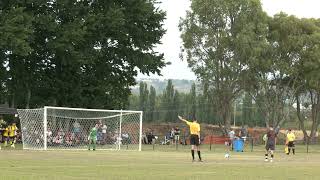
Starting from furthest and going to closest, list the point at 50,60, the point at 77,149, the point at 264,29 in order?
the point at 264,29 → the point at 50,60 → the point at 77,149

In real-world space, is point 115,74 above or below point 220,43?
below

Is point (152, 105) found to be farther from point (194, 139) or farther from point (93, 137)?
point (194, 139)

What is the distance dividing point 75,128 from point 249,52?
2641cm

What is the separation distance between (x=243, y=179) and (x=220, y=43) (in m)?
48.5

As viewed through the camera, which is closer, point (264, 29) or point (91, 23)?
point (91, 23)

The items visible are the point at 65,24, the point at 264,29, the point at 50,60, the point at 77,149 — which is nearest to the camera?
the point at 77,149

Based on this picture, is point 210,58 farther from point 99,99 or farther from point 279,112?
point 99,99

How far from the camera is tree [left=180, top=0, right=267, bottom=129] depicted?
6700 cm

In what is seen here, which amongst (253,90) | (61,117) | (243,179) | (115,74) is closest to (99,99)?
(115,74)

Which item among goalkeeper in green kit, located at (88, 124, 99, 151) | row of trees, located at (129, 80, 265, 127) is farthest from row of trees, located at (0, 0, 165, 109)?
row of trees, located at (129, 80, 265, 127)

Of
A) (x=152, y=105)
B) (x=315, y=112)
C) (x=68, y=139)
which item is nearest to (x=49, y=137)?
(x=68, y=139)

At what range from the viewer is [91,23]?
53.0 metres

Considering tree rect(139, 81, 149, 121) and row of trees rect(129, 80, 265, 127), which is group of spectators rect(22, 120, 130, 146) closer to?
row of trees rect(129, 80, 265, 127)

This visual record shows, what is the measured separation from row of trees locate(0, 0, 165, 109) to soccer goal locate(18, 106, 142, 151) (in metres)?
6.26
